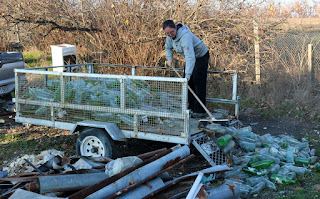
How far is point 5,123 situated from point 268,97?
23.3 ft

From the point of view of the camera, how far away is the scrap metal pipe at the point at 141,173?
3.77 m

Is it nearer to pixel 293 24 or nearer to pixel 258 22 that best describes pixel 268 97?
pixel 258 22

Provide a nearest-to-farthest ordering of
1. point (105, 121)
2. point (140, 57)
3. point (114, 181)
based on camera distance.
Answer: point (114, 181)
point (105, 121)
point (140, 57)

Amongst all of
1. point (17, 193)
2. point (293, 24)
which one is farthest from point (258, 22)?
point (17, 193)

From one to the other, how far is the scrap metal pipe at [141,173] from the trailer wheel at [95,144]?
129 centimetres

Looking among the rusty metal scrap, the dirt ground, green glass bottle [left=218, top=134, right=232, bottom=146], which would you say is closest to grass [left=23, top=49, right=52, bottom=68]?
the dirt ground

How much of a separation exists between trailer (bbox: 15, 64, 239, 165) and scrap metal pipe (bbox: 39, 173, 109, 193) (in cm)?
118

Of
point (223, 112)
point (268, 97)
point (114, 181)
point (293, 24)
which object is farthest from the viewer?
point (293, 24)

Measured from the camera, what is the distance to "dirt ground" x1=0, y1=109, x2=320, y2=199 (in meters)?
5.75

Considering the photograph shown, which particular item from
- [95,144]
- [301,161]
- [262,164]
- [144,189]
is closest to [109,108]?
[95,144]

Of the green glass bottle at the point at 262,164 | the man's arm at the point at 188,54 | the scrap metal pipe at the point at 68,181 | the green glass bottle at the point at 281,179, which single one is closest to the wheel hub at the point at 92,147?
the scrap metal pipe at the point at 68,181

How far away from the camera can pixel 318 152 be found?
644 centimetres

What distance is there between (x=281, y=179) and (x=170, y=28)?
10.3 feet

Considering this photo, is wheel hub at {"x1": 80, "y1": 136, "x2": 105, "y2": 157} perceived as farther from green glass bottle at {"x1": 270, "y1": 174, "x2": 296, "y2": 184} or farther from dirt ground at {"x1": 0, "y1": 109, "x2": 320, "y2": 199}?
green glass bottle at {"x1": 270, "y1": 174, "x2": 296, "y2": 184}
